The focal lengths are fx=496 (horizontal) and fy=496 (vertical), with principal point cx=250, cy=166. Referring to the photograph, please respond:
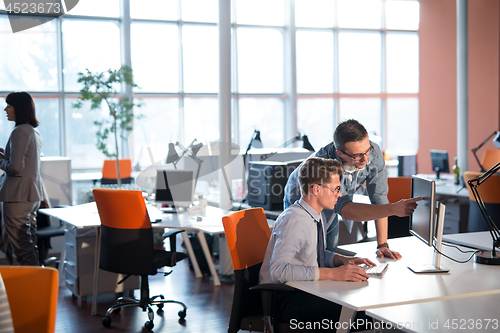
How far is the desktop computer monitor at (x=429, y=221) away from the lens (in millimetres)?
2285

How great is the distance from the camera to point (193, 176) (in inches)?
181

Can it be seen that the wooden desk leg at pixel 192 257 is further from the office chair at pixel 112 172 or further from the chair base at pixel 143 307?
the office chair at pixel 112 172

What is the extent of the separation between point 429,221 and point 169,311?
243cm

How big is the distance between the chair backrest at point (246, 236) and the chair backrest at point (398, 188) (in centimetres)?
168

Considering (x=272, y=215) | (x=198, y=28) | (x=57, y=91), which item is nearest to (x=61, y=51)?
(x=57, y=91)

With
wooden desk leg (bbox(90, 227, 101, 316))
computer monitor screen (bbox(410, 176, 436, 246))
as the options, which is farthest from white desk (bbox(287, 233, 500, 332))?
wooden desk leg (bbox(90, 227, 101, 316))

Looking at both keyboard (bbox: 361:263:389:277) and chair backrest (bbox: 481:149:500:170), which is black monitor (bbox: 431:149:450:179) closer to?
chair backrest (bbox: 481:149:500:170)

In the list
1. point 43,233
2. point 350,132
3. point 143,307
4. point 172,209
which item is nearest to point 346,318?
point 350,132

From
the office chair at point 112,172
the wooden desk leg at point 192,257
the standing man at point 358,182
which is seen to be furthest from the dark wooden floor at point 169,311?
the office chair at point 112,172

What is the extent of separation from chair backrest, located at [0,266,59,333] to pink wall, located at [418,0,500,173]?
8992 mm

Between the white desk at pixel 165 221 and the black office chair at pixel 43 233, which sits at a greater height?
the white desk at pixel 165 221

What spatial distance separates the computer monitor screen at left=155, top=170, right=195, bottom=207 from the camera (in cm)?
455

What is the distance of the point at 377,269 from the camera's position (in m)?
2.30

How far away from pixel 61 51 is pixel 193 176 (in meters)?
5.02
